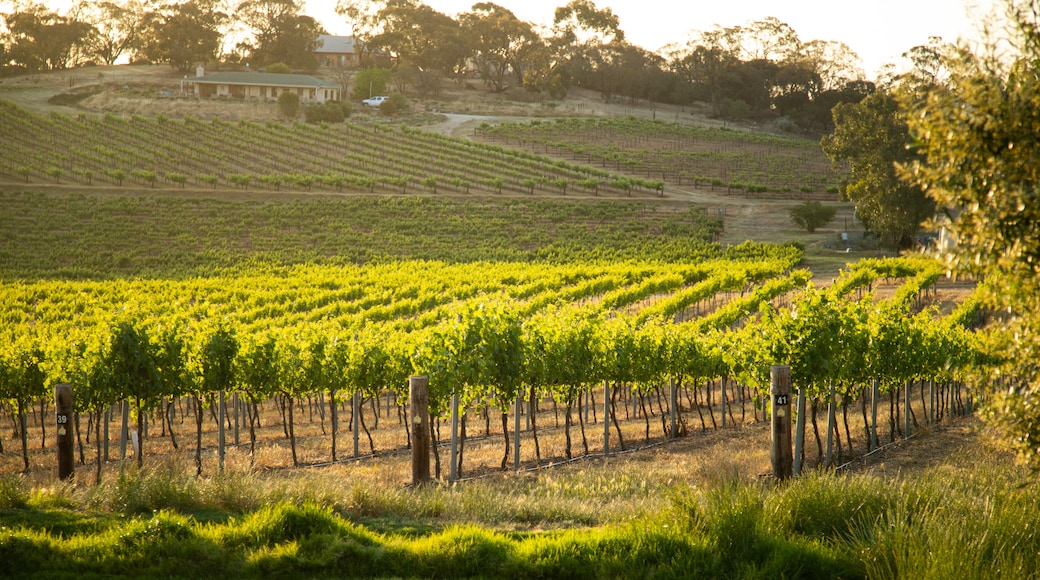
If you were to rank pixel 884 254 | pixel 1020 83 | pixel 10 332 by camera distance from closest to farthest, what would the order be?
pixel 1020 83, pixel 10 332, pixel 884 254

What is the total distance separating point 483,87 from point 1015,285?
122 m

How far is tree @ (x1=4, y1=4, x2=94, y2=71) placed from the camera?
11775 cm

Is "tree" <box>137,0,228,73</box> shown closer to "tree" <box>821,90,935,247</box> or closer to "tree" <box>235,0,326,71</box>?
"tree" <box>235,0,326,71</box>

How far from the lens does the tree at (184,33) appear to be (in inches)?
4705

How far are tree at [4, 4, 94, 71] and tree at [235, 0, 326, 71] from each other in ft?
79.0

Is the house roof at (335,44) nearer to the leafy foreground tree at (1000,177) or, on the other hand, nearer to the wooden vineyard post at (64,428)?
the wooden vineyard post at (64,428)

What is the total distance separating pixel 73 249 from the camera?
167ft

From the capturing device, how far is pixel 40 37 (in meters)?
120

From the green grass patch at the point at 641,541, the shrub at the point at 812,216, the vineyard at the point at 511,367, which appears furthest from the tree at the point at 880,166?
the green grass patch at the point at 641,541

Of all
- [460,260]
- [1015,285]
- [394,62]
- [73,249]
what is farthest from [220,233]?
[394,62]

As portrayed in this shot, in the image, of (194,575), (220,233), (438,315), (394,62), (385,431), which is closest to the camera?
(194,575)

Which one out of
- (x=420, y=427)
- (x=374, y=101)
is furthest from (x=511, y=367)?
(x=374, y=101)

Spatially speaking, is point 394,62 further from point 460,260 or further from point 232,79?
point 460,260

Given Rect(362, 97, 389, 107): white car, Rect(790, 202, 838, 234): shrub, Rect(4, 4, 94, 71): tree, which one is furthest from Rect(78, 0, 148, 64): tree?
Rect(790, 202, 838, 234): shrub
